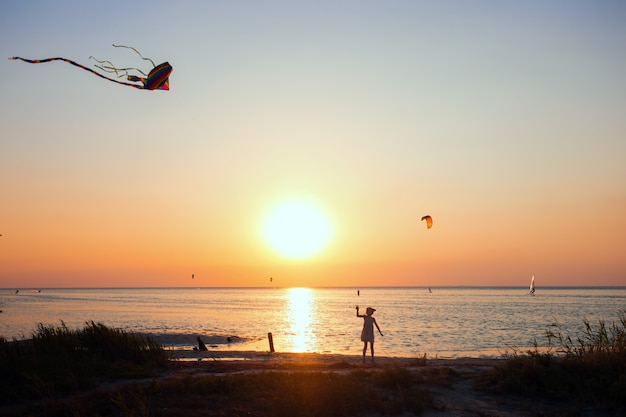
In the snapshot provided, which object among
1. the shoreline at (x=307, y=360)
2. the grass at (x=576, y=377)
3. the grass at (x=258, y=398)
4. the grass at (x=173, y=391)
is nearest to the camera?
the grass at (x=258, y=398)

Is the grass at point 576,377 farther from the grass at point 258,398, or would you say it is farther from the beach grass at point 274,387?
the grass at point 258,398

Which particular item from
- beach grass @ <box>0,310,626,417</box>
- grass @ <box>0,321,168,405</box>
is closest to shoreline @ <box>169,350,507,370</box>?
grass @ <box>0,321,168,405</box>

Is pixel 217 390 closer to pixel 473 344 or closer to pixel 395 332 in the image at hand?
pixel 473 344

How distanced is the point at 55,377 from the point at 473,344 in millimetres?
33337

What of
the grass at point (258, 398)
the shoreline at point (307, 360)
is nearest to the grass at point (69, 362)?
the grass at point (258, 398)

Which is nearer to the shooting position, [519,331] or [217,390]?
[217,390]

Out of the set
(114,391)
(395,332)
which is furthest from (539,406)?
(395,332)

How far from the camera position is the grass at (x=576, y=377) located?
14.3 metres

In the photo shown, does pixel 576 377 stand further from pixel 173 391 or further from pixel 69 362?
pixel 69 362

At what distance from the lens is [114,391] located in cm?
1458

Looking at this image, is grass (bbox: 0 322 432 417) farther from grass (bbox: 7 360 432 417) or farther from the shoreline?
the shoreline

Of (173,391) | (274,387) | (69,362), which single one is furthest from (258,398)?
(69,362)

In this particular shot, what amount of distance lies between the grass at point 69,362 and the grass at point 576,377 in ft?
35.6

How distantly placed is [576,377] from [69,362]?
14.7 m
